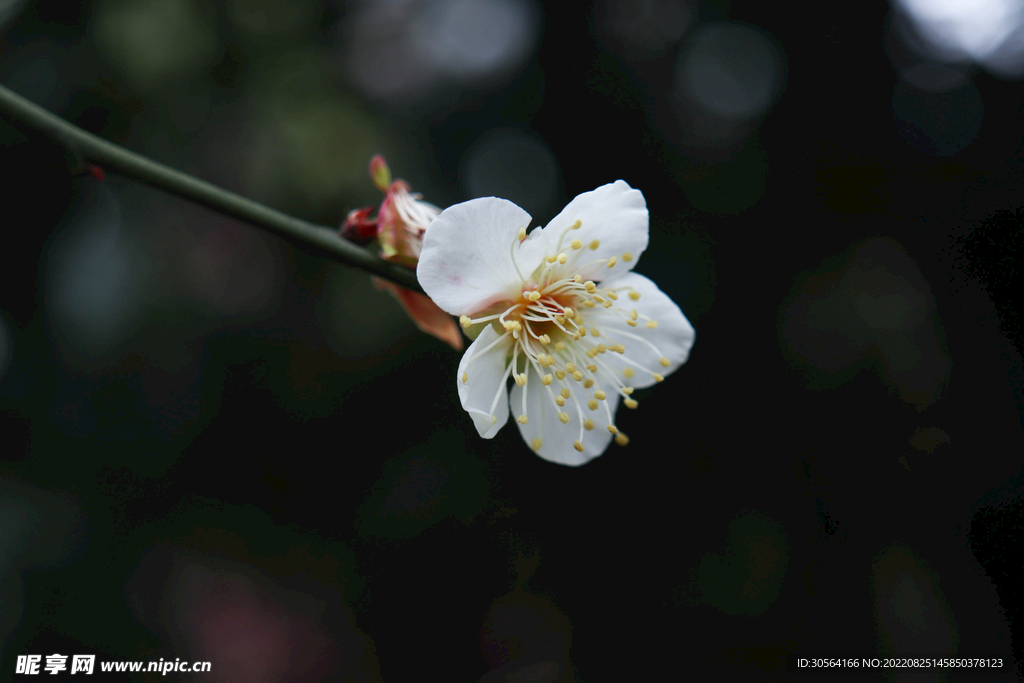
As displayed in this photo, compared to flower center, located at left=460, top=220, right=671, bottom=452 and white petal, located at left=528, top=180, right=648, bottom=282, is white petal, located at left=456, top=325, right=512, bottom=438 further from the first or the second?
white petal, located at left=528, top=180, right=648, bottom=282

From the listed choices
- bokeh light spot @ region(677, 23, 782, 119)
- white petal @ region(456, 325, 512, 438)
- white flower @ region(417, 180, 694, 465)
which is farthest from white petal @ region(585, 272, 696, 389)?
bokeh light spot @ region(677, 23, 782, 119)

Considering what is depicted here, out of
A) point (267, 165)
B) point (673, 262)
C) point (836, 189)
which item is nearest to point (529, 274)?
point (673, 262)

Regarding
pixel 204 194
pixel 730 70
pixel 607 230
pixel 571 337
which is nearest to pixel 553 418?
pixel 571 337

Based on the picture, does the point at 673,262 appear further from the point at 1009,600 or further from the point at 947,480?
the point at 1009,600

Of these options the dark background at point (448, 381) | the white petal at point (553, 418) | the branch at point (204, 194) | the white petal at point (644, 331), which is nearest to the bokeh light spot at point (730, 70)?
the dark background at point (448, 381)

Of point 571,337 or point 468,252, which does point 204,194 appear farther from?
point 571,337

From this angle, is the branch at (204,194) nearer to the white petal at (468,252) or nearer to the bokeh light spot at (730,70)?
the white petal at (468,252)

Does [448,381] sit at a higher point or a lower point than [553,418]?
higher

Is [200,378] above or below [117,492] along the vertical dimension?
above
